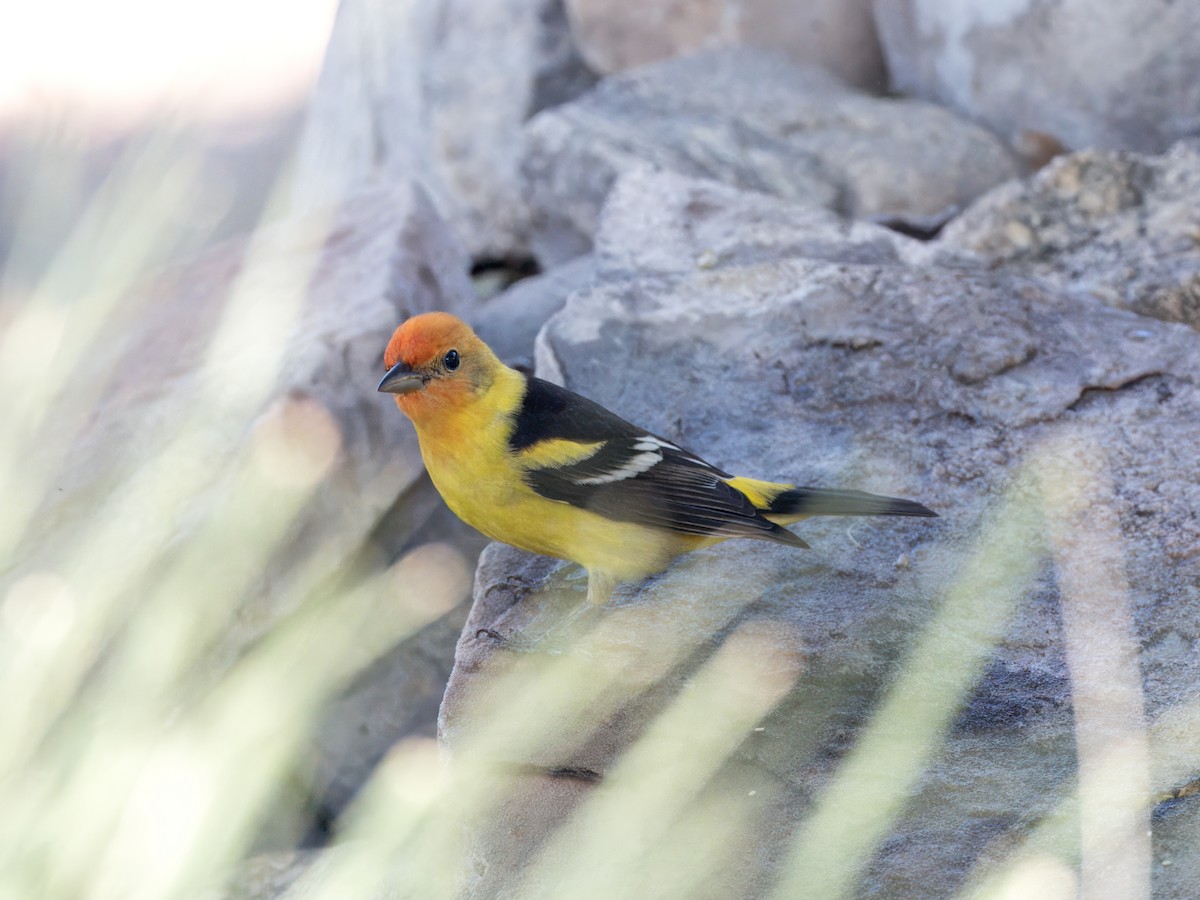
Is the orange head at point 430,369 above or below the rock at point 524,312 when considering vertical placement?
above

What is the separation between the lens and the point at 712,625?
2.93 m

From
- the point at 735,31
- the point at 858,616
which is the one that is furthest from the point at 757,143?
the point at 858,616

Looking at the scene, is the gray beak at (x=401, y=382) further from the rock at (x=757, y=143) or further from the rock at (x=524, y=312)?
the rock at (x=757, y=143)

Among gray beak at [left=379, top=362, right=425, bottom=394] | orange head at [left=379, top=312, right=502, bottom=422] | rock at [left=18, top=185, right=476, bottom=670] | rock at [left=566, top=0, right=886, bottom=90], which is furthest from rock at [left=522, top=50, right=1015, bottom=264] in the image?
gray beak at [left=379, top=362, right=425, bottom=394]

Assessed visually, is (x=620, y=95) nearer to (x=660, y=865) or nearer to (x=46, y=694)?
(x=46, y=694)

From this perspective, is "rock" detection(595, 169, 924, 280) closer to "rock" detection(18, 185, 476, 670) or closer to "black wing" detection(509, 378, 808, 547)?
"rock" detection(18, 185, 476, 670)

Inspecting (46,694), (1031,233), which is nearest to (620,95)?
(1031,233)

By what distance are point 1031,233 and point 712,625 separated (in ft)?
9.01

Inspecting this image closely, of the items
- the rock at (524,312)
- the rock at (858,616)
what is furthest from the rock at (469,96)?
the rock at (858,616)

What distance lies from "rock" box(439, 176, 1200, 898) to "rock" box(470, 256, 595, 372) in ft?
2.42

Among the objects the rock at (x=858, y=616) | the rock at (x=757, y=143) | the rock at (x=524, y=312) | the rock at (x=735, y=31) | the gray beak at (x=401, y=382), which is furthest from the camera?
the rock at (x=735, y=31)

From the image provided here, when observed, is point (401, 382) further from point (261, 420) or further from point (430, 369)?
point (261, 420)

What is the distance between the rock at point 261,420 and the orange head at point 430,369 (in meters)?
0.85

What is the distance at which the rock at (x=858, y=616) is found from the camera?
240 cm
